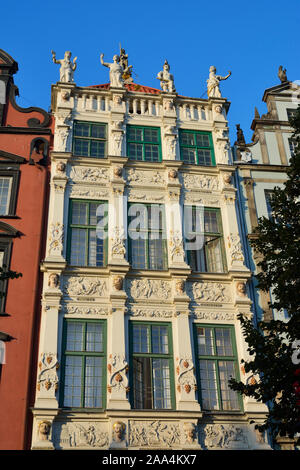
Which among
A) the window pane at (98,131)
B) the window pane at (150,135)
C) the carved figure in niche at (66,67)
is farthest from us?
the carved figure in niche at (66,67)

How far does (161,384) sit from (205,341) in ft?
7.04

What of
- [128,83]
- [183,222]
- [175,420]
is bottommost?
[175,420]

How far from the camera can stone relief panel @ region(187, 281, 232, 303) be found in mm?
19406

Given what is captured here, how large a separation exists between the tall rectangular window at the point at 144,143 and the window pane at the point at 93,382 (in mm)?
8594

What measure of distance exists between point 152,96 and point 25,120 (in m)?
5.49

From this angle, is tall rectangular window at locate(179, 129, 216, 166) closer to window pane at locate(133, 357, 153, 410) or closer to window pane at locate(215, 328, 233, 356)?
window pane at locate(215, 328, 233, 356)

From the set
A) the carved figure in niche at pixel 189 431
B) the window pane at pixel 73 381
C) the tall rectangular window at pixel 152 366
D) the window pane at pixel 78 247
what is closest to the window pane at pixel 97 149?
the window pane at pixel 78 247

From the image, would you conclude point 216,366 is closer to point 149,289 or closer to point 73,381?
point 149,289

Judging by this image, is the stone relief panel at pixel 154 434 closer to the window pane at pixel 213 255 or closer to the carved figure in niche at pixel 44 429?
the carved figure in niche at pixel 44 429

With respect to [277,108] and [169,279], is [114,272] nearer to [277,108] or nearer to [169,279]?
[169,279]

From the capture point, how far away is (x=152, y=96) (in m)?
23.9

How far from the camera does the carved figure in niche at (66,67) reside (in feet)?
77.5

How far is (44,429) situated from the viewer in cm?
1617
